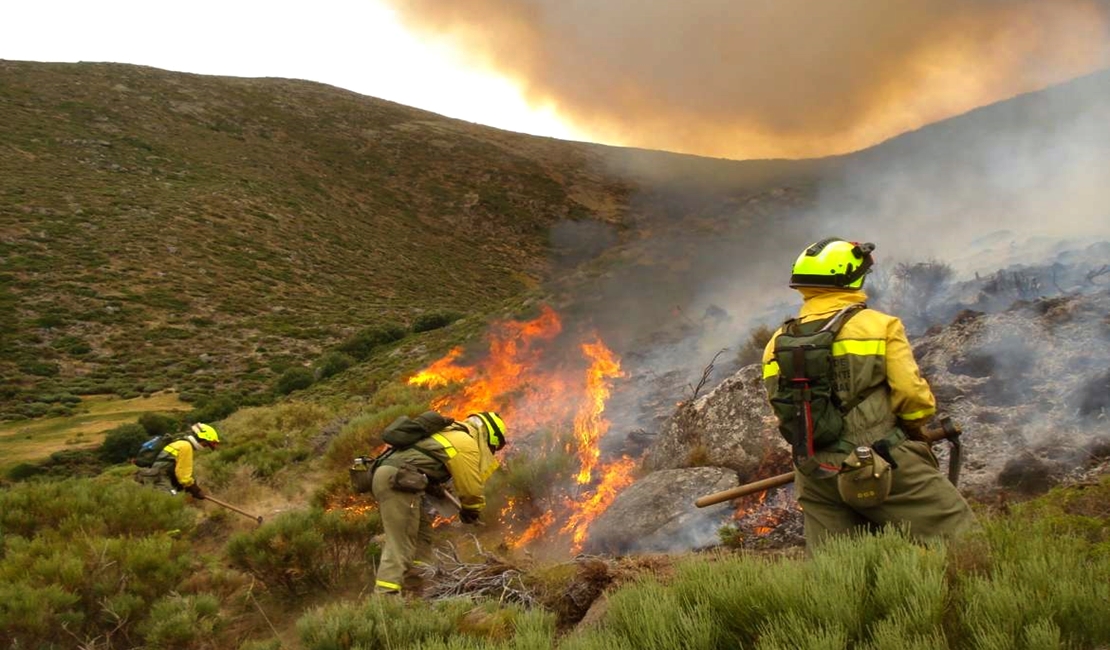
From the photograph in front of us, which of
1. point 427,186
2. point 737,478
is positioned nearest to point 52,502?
point 737,478

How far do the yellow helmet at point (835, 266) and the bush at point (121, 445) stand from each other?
20.4m

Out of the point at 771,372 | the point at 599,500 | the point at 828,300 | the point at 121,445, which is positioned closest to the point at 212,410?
the point at 121,445

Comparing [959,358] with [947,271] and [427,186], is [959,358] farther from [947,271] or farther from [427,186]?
[427,186]

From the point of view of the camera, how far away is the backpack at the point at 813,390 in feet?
10.9

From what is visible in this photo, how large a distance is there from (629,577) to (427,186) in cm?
5863

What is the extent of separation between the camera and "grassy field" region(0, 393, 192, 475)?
62.6 ft

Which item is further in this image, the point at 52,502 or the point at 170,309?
the point at 170,309

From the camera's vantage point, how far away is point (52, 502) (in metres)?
7.54

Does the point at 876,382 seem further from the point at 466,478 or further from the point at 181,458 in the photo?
the point at 181,458

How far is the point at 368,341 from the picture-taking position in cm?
2756

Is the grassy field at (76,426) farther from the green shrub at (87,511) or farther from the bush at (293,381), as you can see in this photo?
the green shrub at (87,511)

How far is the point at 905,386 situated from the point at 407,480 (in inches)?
159

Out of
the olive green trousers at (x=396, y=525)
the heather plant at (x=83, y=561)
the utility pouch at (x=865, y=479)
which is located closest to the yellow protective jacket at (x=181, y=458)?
the heather plant at (x=83, y=561)

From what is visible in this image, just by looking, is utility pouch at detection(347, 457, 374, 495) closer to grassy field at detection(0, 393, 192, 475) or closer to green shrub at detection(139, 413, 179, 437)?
grassy field at detection(0, 393, 192, 475)
